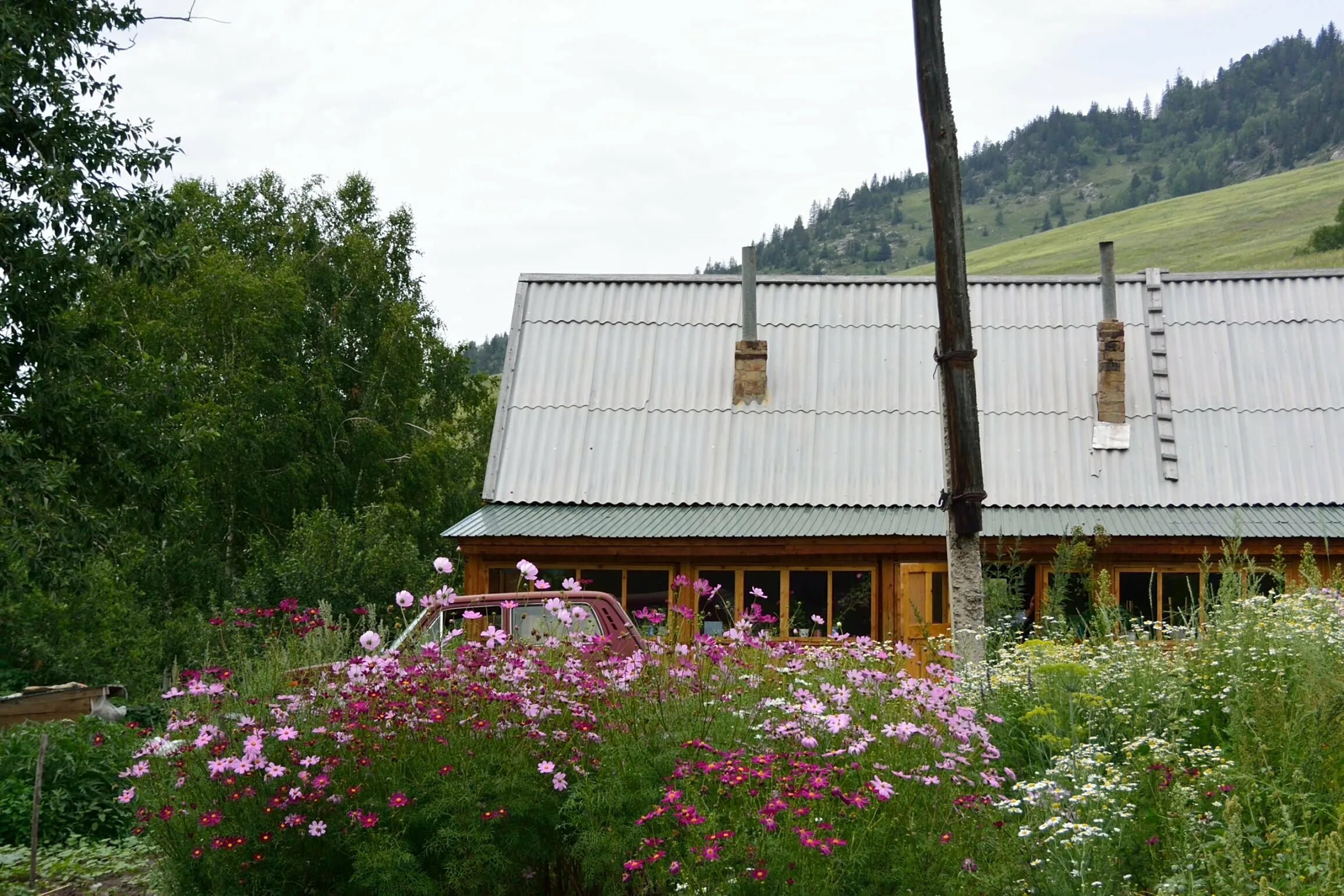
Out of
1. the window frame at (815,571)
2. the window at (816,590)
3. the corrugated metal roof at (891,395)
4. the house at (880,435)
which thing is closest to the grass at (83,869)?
the house at (880,435)

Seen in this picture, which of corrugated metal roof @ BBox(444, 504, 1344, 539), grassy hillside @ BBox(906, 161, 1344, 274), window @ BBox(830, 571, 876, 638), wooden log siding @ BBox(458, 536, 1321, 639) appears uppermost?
grassy hillside @ BBox(906, 161, 1344, 274)

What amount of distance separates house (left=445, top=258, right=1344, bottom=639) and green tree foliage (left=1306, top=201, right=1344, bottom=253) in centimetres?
6697

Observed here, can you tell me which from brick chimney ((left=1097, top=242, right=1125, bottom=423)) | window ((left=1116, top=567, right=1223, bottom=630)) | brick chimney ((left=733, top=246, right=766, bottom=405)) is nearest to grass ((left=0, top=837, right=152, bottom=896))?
window ((left=1116, top=567, right=1223, bottom=630))

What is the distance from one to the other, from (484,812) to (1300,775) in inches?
138

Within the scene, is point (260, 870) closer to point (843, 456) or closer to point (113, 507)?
point (113, 507)

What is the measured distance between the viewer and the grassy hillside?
91744mm

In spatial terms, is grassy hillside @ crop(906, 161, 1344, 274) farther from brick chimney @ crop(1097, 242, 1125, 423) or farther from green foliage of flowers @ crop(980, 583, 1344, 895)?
green foliage of flowers @ crop(980, 583, 1344, 895)

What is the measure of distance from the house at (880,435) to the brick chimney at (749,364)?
0.14ft

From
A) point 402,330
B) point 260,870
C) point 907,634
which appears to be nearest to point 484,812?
point 260,870

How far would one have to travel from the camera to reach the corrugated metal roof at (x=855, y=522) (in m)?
17.4

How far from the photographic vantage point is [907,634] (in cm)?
1759

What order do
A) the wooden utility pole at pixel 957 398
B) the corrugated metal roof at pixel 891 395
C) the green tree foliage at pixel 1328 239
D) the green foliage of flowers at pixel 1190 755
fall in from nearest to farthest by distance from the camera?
the green foliage of flowers at pixel 1190 755, the wooden utility pole at pixel 957 398, the corrugated metal roof at pixel 891 395, the green tree foliage at pixel 1328 239

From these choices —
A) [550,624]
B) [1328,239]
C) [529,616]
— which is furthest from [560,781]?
[1328,239]

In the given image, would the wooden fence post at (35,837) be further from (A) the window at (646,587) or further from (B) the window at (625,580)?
(A) the window at (646,587)
